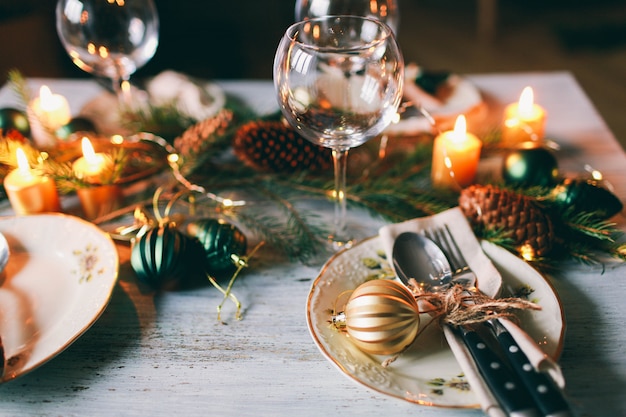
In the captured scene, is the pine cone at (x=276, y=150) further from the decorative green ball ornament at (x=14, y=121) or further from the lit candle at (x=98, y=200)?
the decorative green ball ornament at (x=14, y=121)

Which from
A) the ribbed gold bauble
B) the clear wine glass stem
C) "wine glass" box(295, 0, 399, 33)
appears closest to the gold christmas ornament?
the ribbed gold bauble

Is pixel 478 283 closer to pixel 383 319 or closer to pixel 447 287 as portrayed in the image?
pixel 447 287

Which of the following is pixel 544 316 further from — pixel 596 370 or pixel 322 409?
pixel 322 409

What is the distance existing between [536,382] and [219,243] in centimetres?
34

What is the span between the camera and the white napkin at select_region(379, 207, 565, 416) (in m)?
0.42

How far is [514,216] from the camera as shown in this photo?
2.00ft

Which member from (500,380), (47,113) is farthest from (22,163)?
(500,380)

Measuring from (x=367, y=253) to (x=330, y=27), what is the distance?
0.93 ft

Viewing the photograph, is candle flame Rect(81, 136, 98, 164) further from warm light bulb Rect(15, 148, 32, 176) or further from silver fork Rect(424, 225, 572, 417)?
silver fork Rect(424, 225, 572, 417)

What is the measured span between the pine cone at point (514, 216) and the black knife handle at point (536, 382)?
0.17m

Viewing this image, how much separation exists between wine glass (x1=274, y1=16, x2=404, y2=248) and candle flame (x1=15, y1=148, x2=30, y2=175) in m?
0.36

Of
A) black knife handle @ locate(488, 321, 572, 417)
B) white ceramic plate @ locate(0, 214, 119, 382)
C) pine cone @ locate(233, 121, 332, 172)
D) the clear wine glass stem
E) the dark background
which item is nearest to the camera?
black knife handle @ locate(488, 321, 572, 417)

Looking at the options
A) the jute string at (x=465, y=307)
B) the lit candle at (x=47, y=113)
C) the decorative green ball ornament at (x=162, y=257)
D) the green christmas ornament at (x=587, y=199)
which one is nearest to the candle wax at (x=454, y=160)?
the green christmas ornament at (x=587, y=199)


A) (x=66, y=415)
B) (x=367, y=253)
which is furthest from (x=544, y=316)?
(x=66, y=415)
